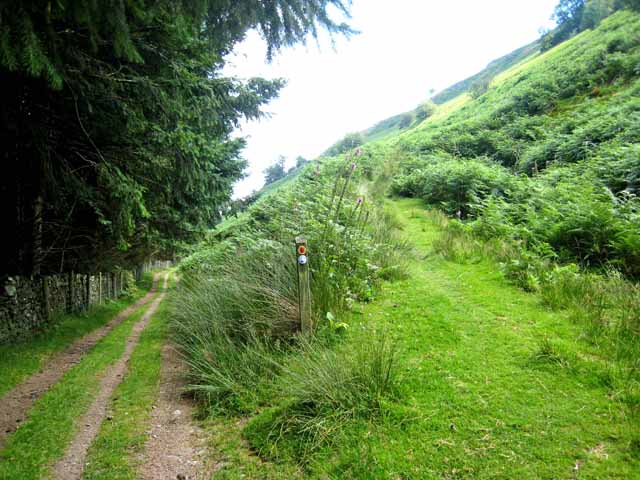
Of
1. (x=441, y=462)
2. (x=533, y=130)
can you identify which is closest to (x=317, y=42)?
(x=441, y=462)

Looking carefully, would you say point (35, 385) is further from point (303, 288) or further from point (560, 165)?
point (560, 165)

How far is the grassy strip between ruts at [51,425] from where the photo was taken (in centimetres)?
337

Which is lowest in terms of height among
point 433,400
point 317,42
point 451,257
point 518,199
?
point 433,400

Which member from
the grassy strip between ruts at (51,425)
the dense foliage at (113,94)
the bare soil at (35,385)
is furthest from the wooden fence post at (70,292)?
the grassy strip between ruts at (51,425)

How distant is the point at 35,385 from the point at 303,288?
4.94 meters

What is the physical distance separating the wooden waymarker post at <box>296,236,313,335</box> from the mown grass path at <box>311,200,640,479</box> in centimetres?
100

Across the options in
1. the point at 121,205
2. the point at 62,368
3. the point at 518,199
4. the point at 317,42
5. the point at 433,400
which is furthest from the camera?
the point at 518,199

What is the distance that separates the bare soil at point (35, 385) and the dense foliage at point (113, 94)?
7.98 ft

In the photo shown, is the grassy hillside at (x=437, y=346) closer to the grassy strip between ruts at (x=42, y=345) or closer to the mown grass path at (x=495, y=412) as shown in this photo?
the mown grass path at (x=495, y=412)

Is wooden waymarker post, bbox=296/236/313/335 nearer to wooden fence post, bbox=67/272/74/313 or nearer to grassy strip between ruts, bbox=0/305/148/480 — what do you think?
grassy strip between ruts, bbox=0/305/148/480

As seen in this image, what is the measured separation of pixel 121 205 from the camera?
537 centimetres

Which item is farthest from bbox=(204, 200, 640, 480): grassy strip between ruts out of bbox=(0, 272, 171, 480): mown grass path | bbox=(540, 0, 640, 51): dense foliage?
bbox=(540, 0, 640, 51): dense foliage

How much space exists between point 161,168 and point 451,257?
5.66 m

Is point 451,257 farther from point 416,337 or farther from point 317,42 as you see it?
point 317,42
